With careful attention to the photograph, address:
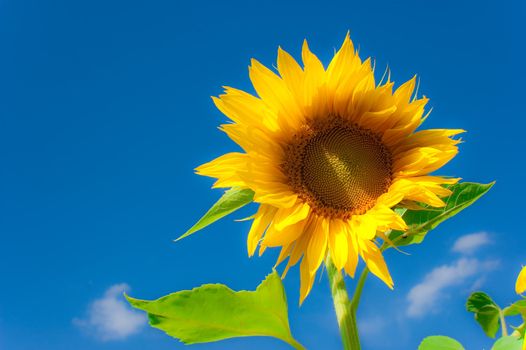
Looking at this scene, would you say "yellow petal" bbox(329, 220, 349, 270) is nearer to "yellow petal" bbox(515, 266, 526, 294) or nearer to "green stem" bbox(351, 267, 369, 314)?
"green stem" bbox(351, 267, 369, 314)

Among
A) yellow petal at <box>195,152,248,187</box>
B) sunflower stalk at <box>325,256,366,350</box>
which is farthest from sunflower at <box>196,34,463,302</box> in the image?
sunflower stalk at <box>325,256,366,350</box>

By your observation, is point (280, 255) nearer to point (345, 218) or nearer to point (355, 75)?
point (345, 218)

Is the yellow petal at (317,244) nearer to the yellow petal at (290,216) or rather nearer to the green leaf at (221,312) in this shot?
the yellow petal at (290,216)

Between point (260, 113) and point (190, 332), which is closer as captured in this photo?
point (190, 332)

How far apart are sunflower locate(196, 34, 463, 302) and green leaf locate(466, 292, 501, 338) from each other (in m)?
0.67

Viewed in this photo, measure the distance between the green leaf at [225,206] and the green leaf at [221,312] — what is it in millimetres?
307

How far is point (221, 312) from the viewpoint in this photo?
211 cm

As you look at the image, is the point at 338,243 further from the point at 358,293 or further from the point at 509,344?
the point at 509,344

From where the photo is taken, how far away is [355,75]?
2578 mm

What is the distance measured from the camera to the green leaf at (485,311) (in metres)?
2.75

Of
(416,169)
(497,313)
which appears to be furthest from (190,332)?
(497,313)

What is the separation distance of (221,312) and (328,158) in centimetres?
98

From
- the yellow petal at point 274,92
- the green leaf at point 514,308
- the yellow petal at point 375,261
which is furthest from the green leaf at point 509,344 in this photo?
the yellow petal at point 274,92

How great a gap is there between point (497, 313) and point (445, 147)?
878mm
